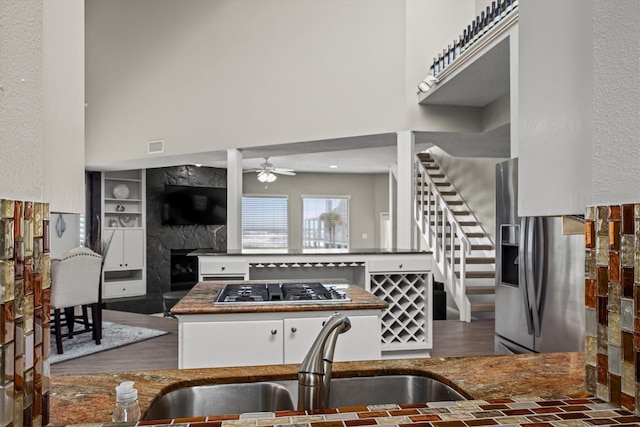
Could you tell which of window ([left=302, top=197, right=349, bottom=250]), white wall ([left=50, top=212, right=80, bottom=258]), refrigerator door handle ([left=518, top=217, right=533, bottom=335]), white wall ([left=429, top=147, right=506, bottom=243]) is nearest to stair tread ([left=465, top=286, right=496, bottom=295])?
white wall ([left=429, top=147, right=506, bottom=243])

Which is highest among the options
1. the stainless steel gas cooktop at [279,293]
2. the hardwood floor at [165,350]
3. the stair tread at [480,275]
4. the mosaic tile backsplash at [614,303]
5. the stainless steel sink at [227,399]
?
the mosaic tile backsplash at [614,303]

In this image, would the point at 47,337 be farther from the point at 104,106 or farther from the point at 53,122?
the point at 104,106

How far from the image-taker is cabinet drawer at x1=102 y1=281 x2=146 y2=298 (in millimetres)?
8711

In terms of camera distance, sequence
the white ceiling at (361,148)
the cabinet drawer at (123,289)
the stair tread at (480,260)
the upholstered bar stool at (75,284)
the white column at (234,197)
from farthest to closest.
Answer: the cabinet drawer at (123,289) < the stair tread at (480,260) < the white column at (234,197) < the white ceiling at (361,148) < the upholstered bar stool at (75,284)

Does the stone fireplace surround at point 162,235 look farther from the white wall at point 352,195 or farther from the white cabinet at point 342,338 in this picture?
the white cabinet at point 342,338

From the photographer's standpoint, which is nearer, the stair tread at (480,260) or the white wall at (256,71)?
the white wall at (256,71)

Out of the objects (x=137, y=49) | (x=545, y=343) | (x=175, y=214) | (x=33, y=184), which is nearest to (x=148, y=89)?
(x=137, y=49)

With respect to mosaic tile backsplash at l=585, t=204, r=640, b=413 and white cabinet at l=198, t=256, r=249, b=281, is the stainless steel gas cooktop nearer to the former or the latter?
white cabinet at l=198, t=256, r=249, b=281

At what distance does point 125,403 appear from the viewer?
931mm

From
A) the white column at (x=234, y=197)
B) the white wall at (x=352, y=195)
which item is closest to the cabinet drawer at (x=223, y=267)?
the white column at (x=234, y=197)

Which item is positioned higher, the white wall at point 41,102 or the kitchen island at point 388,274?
the white wall at point 41,102

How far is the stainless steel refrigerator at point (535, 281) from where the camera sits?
235 centimetres

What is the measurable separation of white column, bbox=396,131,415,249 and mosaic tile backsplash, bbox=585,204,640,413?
4.14 meters

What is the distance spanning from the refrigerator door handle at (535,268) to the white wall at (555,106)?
149cm
